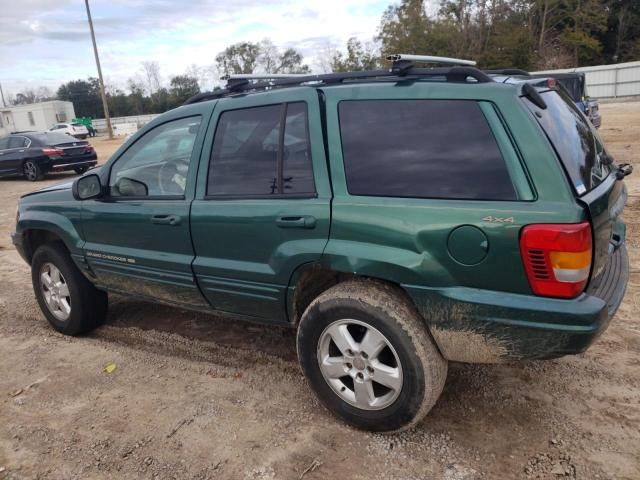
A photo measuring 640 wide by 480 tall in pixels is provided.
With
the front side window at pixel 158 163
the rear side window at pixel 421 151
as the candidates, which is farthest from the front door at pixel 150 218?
the rear side window at pixel 421 151

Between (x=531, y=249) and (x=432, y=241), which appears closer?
(x=531, y=249)

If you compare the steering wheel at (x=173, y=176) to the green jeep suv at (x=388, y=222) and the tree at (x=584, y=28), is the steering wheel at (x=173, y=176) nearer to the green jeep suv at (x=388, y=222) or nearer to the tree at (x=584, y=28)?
the green jeep suv at (x=388, y=222)

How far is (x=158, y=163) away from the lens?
3900 mm

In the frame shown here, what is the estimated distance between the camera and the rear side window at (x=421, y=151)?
8.23ft

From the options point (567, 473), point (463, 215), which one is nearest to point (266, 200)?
point (463, 215)

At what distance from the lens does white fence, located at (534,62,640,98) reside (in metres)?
32.1

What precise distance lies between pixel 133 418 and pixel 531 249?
8.23ft

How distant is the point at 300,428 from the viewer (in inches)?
120

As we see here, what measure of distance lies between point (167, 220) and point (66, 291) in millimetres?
1550

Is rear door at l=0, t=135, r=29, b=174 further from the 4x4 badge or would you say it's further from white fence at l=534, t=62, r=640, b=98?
white fence at l=534, t=62, r=640, b=98

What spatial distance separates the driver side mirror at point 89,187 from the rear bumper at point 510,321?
2516 mm

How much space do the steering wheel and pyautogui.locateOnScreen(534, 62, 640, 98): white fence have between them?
32767 mm

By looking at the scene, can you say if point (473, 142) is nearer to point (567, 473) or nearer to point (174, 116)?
point (567, 473)

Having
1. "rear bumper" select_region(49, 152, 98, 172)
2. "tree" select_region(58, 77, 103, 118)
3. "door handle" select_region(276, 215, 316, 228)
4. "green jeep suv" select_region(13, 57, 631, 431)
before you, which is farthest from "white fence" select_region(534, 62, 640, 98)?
"tree" select_region(58, 77, 103, 118)
